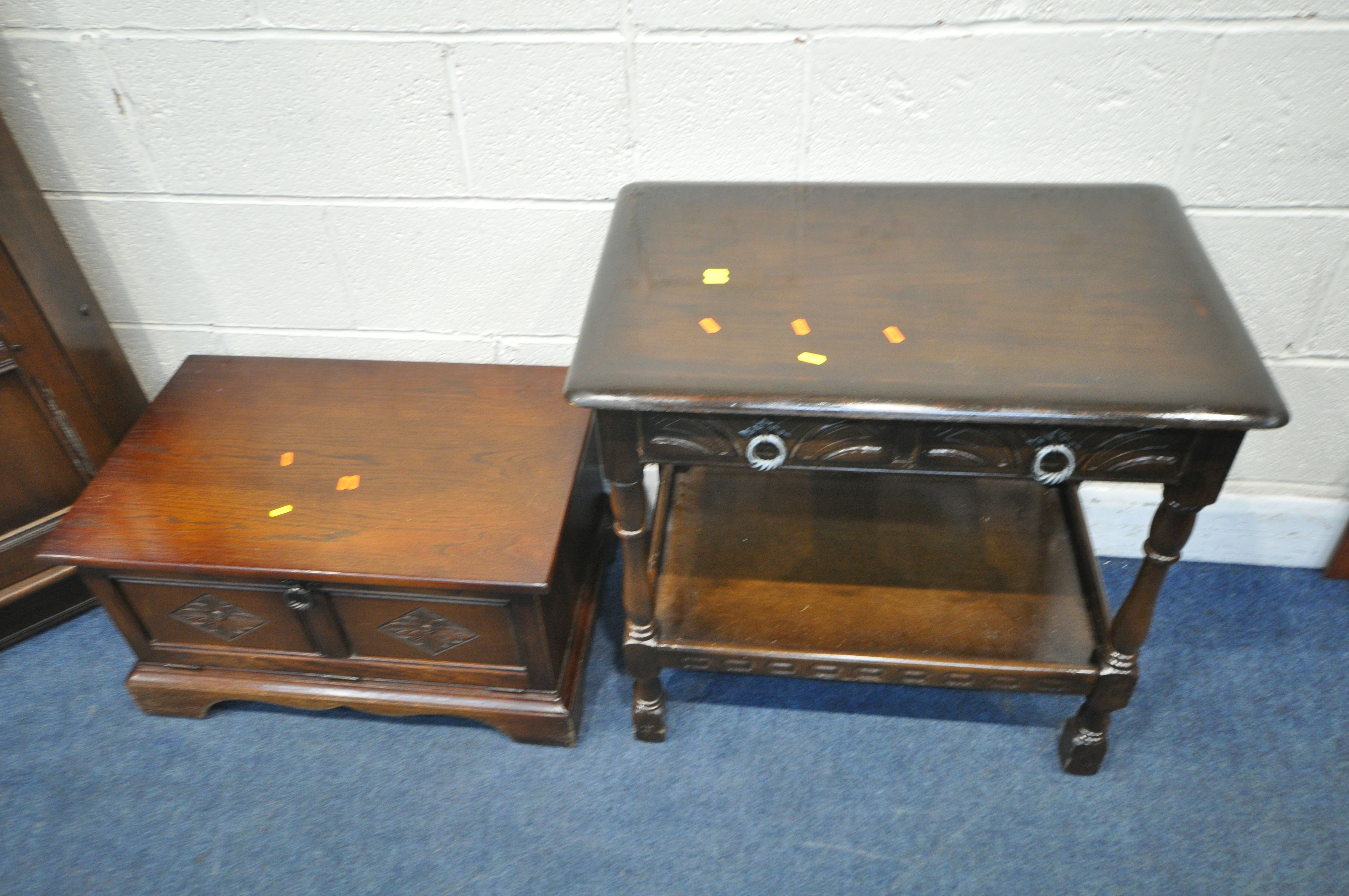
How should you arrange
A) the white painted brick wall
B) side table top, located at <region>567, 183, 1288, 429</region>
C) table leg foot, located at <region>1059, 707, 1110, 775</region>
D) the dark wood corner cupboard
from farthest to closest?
the dark wood corner cupboard → table leg foot, located at <region>1059, 707, 1110, 775</region> → the white painted brick wall → side table top, located at <region>567, 183, 1288, 429</region>

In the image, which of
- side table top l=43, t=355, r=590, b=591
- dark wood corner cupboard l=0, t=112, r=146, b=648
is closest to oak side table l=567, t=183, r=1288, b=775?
side table top l=43, t=355, r=590, b=591

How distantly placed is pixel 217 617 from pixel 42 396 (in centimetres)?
56

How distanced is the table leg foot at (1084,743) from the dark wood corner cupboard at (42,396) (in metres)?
1.92

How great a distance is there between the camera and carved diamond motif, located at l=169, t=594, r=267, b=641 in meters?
1.58

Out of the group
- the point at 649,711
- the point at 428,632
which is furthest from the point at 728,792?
the point at 428,632

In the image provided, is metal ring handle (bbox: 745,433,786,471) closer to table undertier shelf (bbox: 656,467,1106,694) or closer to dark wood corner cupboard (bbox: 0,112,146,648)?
table undertier shelf (bbox: 656,467,1106,694)

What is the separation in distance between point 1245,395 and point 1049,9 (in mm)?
674

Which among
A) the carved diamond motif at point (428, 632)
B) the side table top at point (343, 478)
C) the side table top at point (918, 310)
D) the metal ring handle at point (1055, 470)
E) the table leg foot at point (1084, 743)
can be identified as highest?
the side table top at point (918, 310)

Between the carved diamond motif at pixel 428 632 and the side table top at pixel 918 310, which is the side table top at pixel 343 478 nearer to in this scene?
the carved diamond motif at pixel 428 632

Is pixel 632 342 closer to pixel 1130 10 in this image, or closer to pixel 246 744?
pixel 1130 10

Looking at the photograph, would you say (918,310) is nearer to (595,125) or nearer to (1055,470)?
(1055,470)

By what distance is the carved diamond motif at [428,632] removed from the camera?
1.54m

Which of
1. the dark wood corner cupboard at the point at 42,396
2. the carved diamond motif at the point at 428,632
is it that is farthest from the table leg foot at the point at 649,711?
the dark wood corner cupboard at the point at 42,396

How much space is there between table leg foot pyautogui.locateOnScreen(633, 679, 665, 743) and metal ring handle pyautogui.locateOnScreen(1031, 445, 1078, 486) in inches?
29.3
